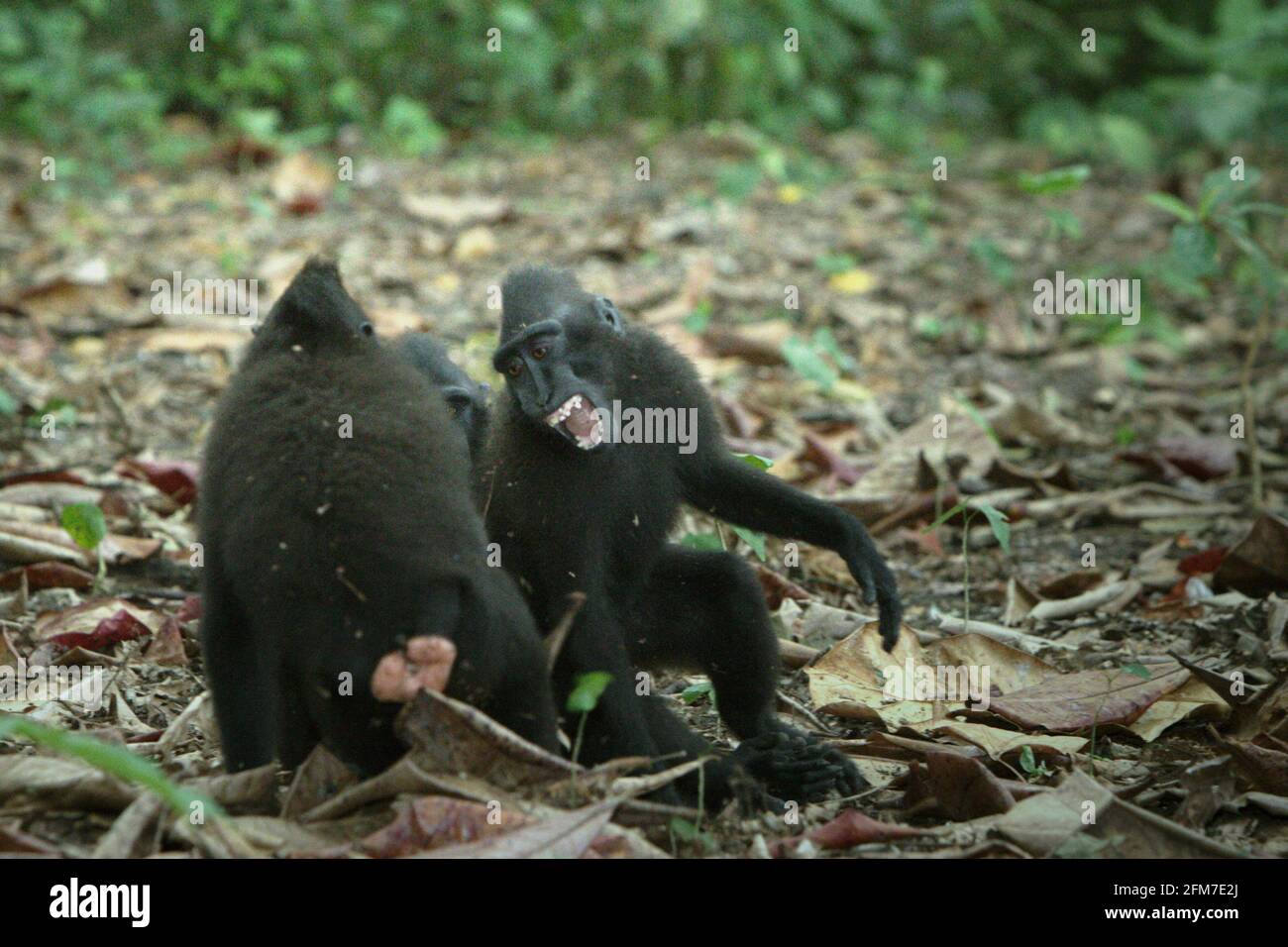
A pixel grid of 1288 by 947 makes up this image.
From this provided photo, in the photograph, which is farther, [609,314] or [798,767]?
[609,314]

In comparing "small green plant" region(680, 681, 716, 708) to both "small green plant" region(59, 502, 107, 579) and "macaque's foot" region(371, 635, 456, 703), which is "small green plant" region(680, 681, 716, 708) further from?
"small green plant" region(59, 502, 107, 579)

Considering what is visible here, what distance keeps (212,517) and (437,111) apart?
8.92 metres

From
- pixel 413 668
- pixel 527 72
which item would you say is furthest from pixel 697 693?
pixel 527 72

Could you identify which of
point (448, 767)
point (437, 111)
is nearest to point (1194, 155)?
point (437, 111)

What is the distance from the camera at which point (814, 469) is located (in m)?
6.71

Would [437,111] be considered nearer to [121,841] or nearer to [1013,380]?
[1013,380]

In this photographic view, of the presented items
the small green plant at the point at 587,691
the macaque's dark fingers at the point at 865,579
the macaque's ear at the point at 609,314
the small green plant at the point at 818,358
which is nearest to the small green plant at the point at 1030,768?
the macaque's dark fingers at the point at 865,579

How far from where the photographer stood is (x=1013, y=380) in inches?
338

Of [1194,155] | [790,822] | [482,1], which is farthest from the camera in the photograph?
[1194,155]

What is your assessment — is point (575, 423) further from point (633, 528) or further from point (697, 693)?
point (697, 693)

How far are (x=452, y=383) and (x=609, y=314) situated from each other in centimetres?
58

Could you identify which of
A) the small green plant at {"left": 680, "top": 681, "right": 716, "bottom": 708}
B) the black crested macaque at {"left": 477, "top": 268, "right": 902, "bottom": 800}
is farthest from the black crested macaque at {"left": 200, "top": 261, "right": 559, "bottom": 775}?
the small green plant at {"left": 680, "top": 681, "right": 716, "bottom": 708}

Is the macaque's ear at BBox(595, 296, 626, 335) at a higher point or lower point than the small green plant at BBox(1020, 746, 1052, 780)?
higher

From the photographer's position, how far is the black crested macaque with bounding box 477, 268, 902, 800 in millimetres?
4043
